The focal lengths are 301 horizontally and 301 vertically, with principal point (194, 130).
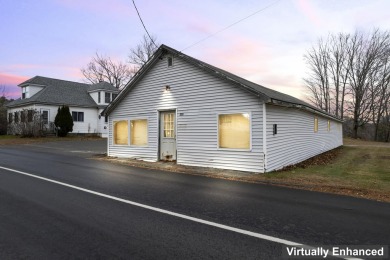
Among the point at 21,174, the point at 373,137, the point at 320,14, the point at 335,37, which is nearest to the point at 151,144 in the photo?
the point at 21,174

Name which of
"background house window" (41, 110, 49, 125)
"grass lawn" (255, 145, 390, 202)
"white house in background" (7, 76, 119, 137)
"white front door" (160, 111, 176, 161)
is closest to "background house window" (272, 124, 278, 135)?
"grass lawn" (255, 145, 390, 202)

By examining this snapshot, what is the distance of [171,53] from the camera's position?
14844 mm

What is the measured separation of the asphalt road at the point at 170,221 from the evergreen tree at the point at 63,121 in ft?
86.8

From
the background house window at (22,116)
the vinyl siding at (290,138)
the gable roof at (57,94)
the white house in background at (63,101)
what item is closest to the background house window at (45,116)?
the white house in background at (63,101)

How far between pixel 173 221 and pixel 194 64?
965cm

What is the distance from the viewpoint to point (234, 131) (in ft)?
41.4

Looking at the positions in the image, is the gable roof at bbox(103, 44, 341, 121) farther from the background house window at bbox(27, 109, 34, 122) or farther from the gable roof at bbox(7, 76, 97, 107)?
the gable roof at bbox(7, 76, 97, 107)

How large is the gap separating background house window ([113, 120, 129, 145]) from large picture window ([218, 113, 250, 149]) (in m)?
6.51

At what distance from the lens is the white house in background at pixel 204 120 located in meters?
12.0

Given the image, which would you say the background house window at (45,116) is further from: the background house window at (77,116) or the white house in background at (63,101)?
the background house window at (77,116)

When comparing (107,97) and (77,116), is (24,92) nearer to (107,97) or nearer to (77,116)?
→ (77,116)

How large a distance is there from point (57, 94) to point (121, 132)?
76.4 feet

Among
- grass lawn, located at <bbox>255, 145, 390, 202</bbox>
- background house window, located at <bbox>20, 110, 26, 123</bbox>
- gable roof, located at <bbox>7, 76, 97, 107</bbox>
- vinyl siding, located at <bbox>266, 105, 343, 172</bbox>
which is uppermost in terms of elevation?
gable roof, located at <bbox>7, 76, 97, 107</bbox>

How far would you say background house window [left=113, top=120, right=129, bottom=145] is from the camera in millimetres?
17281
